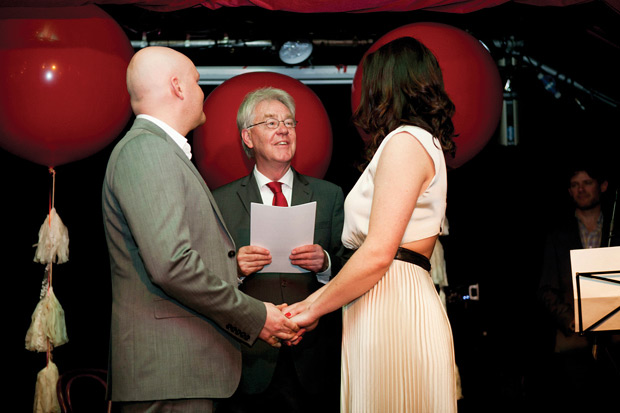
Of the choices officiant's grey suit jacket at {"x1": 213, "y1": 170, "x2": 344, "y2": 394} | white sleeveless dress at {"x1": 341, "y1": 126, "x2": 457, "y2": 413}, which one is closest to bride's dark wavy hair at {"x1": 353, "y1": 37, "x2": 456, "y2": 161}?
white sleeveless dress at {"x1": 341, "y1": 126, "x2": 457, "y2": 413}

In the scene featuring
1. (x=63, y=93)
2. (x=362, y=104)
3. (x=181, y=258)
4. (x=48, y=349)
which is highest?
(x=63, y=93)

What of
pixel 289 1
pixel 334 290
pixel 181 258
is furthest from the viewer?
pixel 289 1

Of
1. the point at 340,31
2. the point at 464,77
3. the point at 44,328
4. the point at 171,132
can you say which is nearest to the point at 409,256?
the point at 171,132

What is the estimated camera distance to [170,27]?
4512mm

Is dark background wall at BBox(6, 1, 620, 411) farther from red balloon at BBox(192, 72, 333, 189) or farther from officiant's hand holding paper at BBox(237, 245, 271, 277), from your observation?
officiant's hand holding paper at BBox(237, 245, 271, 277)

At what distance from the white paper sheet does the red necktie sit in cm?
34

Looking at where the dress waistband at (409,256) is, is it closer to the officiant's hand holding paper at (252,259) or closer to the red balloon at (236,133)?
the officiant's hand holding paper at (252,259)

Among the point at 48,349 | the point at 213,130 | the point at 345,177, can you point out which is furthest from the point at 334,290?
the point at 345,177

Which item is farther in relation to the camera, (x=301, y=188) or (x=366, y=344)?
(x=301, y=188)

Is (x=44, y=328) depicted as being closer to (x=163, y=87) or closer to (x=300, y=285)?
(x=300, y=285)

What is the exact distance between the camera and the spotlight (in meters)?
4.47

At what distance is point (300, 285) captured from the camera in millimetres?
2719

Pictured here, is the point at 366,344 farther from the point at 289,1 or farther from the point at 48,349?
the point at 48,349

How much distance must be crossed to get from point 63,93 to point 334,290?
63.0 inches
